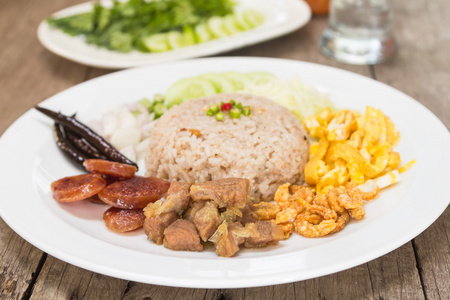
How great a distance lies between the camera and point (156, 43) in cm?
585

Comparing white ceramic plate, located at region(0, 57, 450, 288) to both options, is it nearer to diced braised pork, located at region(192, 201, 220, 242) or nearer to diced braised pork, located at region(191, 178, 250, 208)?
diced braised pork, located at region(192, 201, 220, 242)

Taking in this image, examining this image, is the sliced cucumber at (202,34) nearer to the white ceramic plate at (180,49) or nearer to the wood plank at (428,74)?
the white ceramic plate at (180,49)

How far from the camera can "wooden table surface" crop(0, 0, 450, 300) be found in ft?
9.77

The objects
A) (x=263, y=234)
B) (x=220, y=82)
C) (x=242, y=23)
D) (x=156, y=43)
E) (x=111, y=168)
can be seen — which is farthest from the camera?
(x=242, y=23)

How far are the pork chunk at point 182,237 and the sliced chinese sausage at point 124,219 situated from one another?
0.32 m

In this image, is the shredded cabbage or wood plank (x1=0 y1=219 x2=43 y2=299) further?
the shredded cabbage

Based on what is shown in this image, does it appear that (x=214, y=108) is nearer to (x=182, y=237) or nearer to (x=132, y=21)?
(x=182, y=237)

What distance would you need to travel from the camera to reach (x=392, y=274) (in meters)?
3.07

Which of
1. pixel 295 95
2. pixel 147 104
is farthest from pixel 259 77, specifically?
pixel 147 104

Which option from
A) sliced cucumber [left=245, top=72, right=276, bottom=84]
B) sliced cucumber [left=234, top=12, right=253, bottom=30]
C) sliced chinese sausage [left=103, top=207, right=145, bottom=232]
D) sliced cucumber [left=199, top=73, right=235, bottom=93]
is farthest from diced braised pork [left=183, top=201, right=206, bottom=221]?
sliced cucumber [left=234, top=12, right=253, bottom=30]

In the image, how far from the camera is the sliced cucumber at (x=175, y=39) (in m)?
5.89

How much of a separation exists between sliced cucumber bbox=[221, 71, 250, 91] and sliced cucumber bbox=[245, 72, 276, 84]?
0.16 ft

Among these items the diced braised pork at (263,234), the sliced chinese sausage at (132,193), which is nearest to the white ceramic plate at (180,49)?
the sliced chinese sausage at (132,193)

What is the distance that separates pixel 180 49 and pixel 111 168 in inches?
99.6
